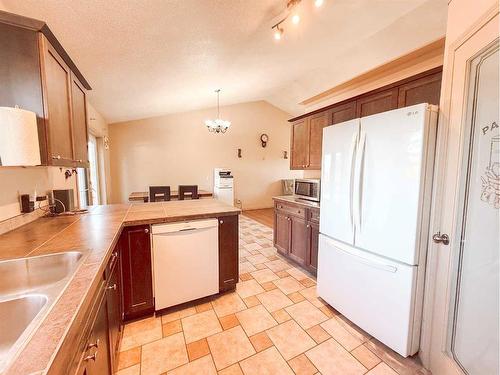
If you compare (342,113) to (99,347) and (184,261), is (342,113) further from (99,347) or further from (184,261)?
(99,347)

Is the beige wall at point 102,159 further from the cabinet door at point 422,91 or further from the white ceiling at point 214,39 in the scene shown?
the cabinet door at point 422,91

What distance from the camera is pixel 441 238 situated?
1.38 metres

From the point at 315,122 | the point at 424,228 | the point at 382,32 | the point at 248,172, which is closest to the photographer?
the point at 424,228

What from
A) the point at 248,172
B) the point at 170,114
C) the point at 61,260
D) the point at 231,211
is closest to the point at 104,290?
the point at 61,260

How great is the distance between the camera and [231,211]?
2166 mm

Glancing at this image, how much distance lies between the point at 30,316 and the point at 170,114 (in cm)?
574

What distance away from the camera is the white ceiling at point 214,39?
5.50ft

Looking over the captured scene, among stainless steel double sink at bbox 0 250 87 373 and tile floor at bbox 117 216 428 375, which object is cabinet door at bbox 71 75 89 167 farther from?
tile floor at bbox 117 216 428 375

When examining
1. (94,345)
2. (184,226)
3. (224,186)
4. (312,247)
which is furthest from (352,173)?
(224,186)

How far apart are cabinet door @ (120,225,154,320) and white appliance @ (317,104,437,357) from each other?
5.39 feet

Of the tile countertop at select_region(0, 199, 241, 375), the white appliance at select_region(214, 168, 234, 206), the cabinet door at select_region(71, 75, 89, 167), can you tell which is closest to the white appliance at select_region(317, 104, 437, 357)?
the tile countertop at select_region(0, 199, 241, 375)

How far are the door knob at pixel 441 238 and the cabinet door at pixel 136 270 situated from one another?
2094mm

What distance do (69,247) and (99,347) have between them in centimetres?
54

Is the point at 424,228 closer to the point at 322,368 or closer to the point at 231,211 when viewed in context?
the point at 322,368
